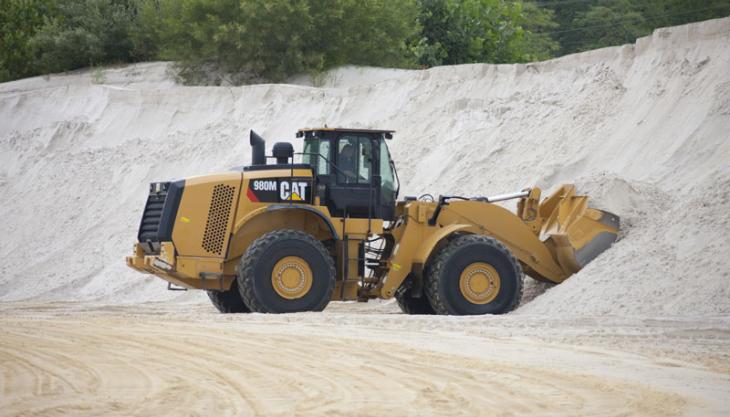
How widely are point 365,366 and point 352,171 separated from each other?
6.25 m

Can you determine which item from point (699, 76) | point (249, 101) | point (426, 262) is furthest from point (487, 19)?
point (426, 262)

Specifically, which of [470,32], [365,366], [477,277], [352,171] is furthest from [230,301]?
[470,32]

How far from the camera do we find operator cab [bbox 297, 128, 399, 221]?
15883 millimetres

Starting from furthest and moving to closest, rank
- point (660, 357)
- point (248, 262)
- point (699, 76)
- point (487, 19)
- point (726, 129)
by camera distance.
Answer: point (487, 19), point (699, 76), point (726, 129), point (248, 262), point (660, 357)

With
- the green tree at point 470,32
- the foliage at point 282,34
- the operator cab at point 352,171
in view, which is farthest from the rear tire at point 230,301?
the green tree at point 470,32

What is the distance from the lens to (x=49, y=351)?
36.1 feet

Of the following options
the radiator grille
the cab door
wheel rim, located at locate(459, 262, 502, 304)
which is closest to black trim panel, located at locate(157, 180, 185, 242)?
the radiator grille

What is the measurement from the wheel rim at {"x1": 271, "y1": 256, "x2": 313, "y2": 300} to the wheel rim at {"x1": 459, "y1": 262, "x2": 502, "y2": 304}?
2.14 meters

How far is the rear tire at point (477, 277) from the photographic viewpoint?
15.7 meters

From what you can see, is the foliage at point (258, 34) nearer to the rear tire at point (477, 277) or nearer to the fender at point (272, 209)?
the fender at point (272, 209)

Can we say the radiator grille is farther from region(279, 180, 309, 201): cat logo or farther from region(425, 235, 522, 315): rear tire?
region(425, 235, 522, 315): rear tire

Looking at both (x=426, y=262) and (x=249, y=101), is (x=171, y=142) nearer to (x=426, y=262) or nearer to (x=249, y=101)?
(x=249, y=101)

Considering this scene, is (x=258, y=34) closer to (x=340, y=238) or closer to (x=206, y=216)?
(x=340, y=238)

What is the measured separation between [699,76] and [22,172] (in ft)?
62.8
